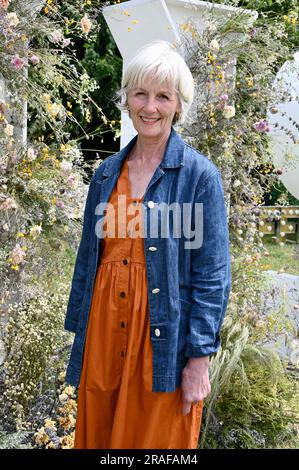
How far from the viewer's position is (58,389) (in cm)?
304

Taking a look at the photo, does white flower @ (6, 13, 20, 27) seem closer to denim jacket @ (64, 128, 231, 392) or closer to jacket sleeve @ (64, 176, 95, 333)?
jacket sleeve @ (64, 176, 95, 333)

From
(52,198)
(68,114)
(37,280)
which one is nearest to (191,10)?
(68,114)

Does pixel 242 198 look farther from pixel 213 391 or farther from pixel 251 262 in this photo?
pixel 213 391

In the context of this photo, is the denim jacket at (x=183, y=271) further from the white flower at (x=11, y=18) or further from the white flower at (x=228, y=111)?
the white flower at (x=228, y=111)

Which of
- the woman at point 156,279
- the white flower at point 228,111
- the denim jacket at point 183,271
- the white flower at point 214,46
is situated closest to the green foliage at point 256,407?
the woman at point 156,279

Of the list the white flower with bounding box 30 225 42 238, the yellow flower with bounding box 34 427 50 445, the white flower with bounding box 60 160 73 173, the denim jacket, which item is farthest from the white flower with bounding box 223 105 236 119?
the yellow flower with bounding box 34 427 50 445

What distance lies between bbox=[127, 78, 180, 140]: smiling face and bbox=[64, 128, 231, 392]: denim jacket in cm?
8

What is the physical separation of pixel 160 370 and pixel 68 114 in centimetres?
193

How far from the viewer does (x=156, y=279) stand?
1.94m

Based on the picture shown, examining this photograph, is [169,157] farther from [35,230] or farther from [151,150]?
[35,230]

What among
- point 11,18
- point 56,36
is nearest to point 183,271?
point 11,18

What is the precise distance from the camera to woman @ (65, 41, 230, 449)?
6.30 feet

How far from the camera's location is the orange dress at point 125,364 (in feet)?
6.44
